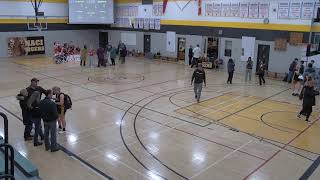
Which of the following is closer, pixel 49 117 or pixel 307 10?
pixel 49 117

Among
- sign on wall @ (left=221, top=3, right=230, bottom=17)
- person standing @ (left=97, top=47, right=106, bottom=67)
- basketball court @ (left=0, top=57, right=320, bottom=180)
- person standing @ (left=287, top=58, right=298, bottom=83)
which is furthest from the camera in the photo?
person standing @ (left=97, top=47, right=106, bottom=67)

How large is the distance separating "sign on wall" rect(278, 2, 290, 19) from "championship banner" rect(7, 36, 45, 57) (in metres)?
20.1

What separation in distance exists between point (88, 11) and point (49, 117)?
22.4 m

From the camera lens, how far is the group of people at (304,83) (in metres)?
10.9

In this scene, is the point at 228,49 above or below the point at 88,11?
below

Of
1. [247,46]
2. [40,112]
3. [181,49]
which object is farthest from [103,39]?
[40,112]

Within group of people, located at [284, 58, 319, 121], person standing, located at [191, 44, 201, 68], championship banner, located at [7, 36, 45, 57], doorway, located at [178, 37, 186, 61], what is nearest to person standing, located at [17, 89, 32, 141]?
group of people, located at [284, 58, 319, 121]

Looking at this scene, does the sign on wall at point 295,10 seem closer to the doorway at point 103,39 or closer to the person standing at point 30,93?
the person standing at point 30,93

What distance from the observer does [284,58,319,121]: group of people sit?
1091 cm

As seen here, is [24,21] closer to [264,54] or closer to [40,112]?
[264,54]

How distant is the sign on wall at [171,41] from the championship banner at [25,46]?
11479mm

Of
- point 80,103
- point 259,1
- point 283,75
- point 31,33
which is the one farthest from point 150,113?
point 31,33

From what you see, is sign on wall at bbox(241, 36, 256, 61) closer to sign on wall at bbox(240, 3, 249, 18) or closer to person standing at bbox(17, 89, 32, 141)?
sign on wall at bbox(240, 3, 249, 18)

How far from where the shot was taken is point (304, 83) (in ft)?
45.3
